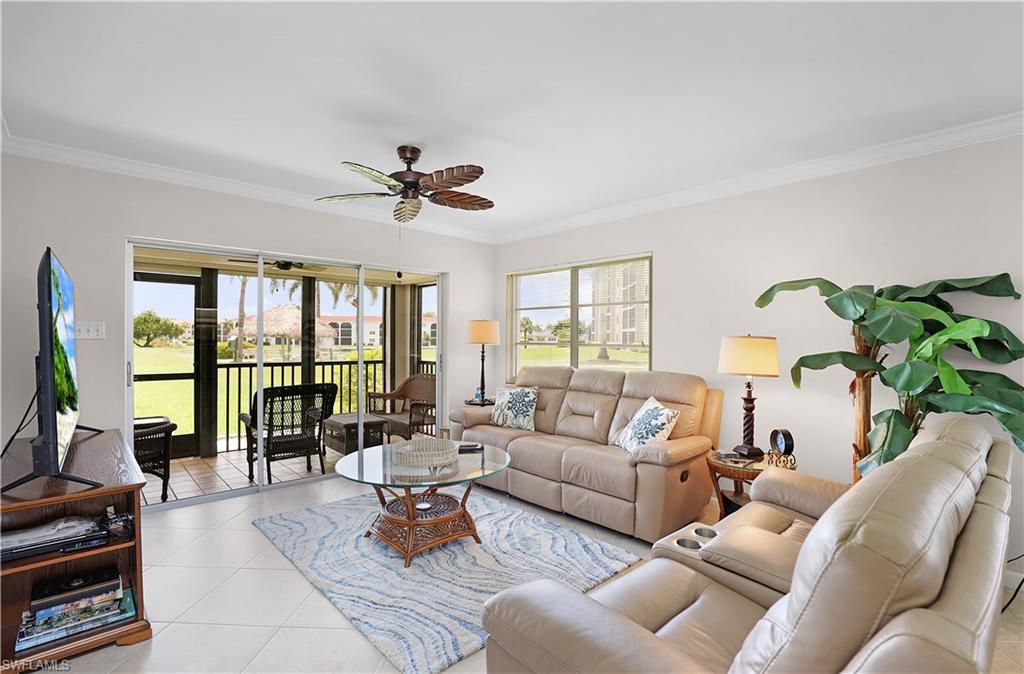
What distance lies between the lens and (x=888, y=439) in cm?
245

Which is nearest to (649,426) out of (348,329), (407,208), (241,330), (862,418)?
(862,418)

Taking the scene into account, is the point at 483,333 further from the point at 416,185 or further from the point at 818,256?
the point at 818,256

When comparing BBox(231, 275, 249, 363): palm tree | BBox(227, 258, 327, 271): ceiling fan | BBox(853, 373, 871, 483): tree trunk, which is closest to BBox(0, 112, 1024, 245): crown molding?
BBox(227, 258, 327, 271): ceiling fan

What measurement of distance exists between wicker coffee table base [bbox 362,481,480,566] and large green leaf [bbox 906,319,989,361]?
2.47 meters

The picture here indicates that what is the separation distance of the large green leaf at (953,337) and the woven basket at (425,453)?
101 inches

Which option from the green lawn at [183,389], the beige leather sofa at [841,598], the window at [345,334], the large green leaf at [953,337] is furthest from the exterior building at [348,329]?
the large green leaf at [953,337]

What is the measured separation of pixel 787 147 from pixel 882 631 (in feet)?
10.1

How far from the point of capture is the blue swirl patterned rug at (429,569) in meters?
2.17

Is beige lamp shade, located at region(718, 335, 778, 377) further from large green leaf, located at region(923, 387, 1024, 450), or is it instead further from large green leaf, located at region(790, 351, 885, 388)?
large green leaf, located at region(923, 387, 1024, 450)

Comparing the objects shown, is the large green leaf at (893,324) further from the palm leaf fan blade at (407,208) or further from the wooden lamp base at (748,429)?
the palm leaf fan blade at (407,208)

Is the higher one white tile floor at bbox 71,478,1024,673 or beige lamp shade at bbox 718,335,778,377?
beige lamp shade at bbox 718,335,778,377

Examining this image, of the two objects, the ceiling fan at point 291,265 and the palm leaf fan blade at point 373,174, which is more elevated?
the palm leaf fan blade at point 373,174

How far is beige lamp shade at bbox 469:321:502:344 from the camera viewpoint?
16.6 ft

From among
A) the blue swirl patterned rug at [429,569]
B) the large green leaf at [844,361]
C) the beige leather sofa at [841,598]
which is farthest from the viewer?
the large green leaf at [844,361]
